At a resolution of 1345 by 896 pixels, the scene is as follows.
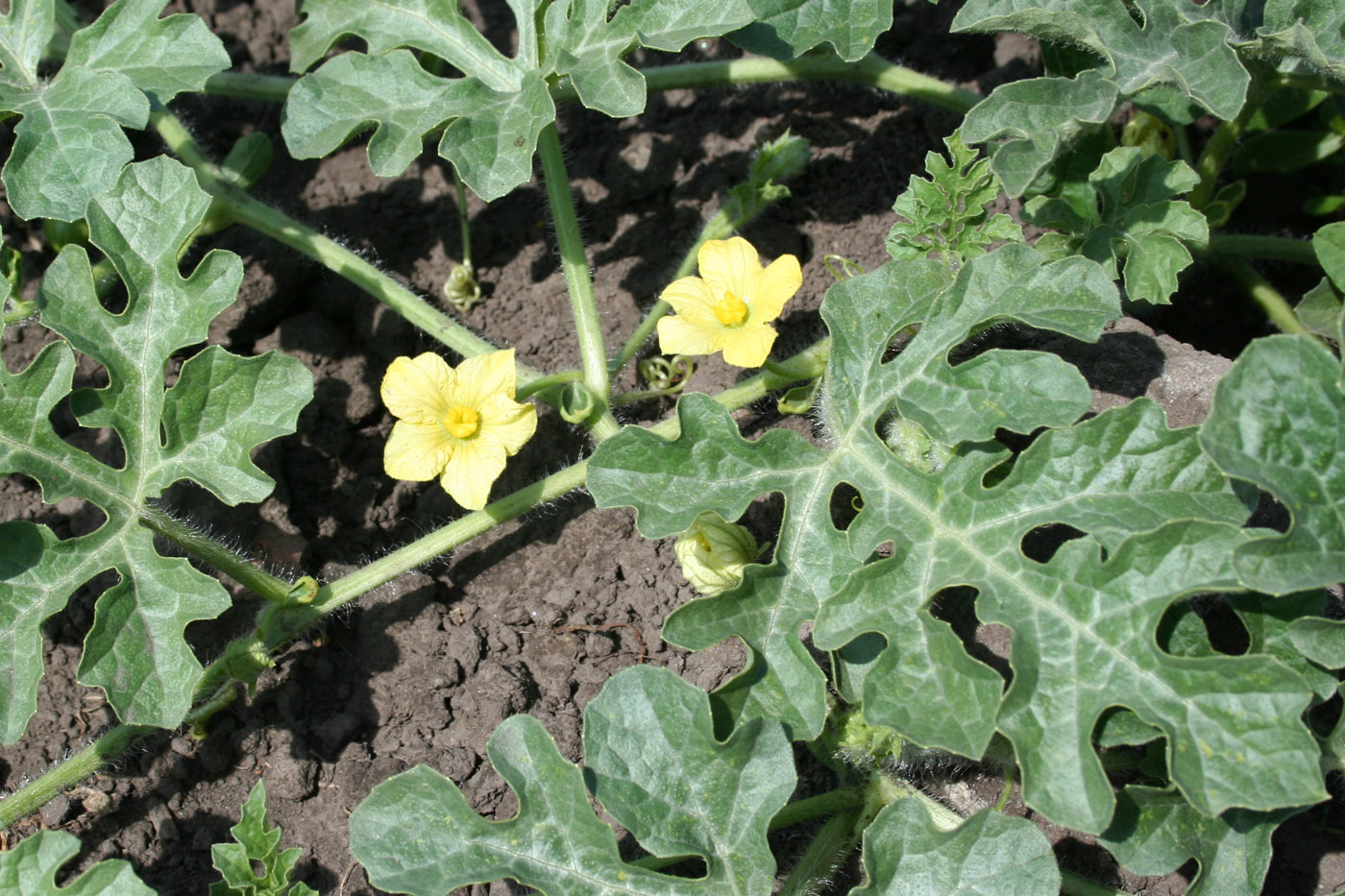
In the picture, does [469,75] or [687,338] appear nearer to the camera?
[687,338]

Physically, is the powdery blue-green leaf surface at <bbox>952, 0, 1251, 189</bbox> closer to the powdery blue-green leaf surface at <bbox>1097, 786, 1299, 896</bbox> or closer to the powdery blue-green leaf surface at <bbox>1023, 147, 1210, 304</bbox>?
the powdery blue-green leaf surface at <bbox>1023, 147, 1210, 304</bbox>

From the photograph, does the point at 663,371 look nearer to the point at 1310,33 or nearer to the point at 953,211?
the point at 953,211

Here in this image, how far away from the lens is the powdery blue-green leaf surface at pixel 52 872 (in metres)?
2.41

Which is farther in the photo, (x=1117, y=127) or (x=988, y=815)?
(x=1117, y=127)

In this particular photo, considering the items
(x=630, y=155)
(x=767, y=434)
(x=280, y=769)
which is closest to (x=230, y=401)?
(x=280, y=769)

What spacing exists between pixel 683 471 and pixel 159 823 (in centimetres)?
178

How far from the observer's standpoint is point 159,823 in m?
3.05

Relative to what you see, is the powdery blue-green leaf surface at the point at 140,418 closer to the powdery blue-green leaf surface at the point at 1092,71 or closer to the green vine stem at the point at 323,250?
the green vine stem at the point at 323,250

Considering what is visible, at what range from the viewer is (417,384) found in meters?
2.83

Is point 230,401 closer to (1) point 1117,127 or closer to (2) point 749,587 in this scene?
(2) point 749,587

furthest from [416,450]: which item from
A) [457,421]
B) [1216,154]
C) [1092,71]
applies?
Result: [1216,154]

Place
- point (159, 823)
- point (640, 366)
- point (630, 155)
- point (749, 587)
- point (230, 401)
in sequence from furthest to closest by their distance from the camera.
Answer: point (630, 155), point (640, 366), point (159, 823), point (230, 401), point (749, 587)

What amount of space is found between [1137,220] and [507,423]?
1661 millimetres

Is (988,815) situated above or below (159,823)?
above
